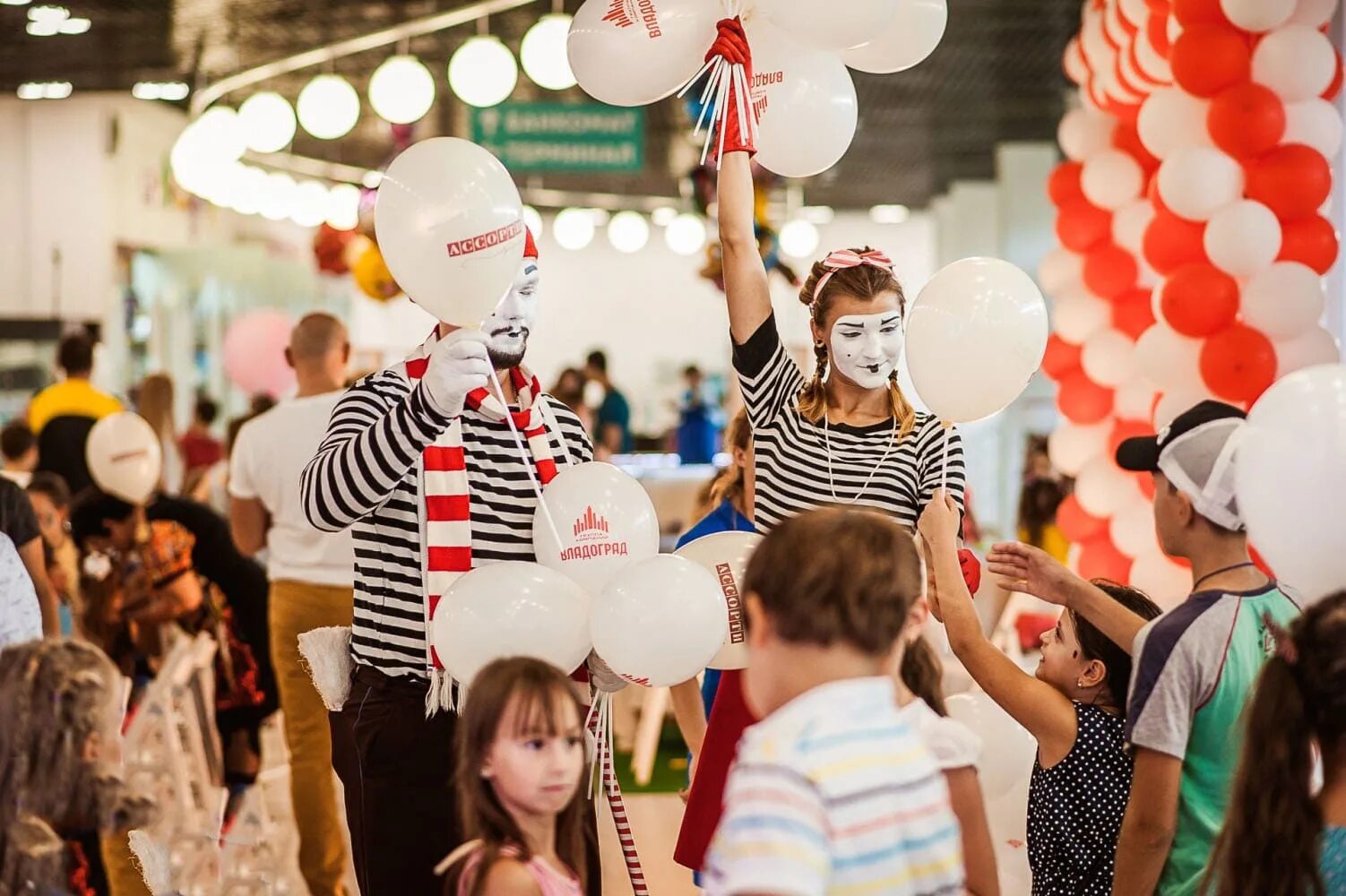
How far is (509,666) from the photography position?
80.5 inches

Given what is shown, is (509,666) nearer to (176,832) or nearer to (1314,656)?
(1314,656)

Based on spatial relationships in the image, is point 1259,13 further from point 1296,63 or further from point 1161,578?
point 1161,578

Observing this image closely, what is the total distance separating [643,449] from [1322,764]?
13854 mm

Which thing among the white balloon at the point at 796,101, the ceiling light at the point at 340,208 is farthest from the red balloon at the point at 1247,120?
the ceiling light at the point at 340,208

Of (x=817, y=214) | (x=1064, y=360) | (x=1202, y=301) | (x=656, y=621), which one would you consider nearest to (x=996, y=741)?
(x=656, y=621)

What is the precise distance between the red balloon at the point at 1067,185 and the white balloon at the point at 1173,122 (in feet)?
4.76

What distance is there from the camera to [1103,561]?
6090 mm

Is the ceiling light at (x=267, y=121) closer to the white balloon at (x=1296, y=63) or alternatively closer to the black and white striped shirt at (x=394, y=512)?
the white balloon at (x=1296, y=63)

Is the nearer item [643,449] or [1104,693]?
[1104,693]

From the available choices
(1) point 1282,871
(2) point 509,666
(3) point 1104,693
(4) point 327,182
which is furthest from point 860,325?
(4) point 327,182

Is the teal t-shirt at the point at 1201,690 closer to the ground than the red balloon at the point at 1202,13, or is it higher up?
closer to the ground

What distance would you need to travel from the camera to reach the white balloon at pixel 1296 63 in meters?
4.74

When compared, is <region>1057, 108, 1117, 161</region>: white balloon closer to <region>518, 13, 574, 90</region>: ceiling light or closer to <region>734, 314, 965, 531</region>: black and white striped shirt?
<region>518, 13, 574, 90</region>: ceiling light

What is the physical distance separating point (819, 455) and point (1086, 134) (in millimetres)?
4307
